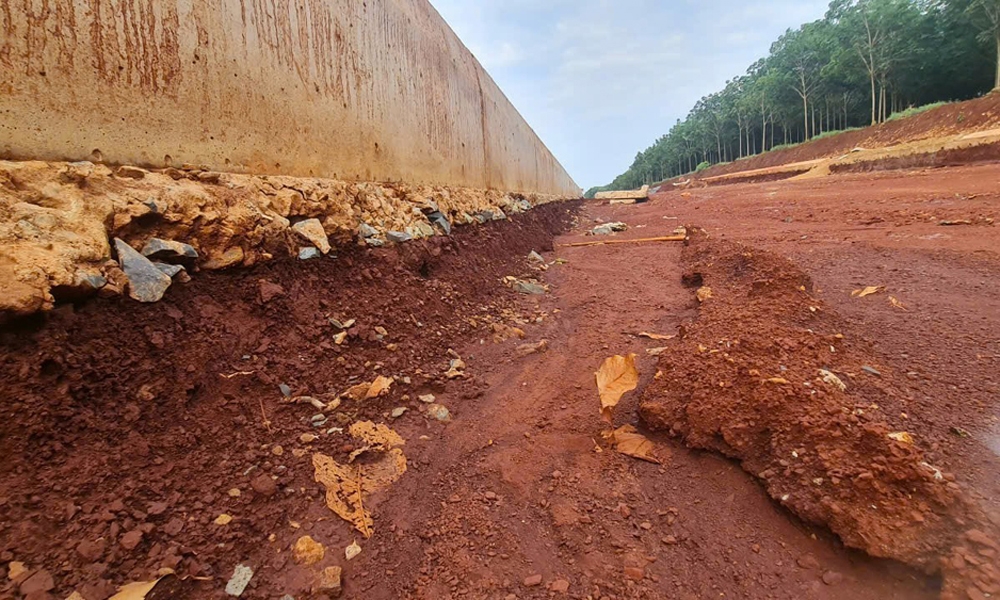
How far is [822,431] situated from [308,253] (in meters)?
2.36

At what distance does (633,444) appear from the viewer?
5.73ft

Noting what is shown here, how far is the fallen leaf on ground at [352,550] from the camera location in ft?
4.25

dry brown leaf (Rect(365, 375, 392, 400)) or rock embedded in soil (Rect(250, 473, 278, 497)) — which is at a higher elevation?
dry brown leaf (Rect(365, 375, 392, 400))

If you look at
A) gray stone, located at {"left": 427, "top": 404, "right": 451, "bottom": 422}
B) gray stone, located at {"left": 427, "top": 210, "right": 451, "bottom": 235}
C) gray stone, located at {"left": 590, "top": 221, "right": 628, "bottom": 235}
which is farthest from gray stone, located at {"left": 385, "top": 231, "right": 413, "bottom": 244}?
gray stone, located at {"left": 590, "top": 221, "right": 628, "bottom": 235}

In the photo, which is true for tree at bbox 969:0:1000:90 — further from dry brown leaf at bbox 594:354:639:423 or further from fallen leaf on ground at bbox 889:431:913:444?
dry brown leaf at bbox 594:354:639:423

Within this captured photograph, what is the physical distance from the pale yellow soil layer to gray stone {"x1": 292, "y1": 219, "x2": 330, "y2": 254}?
0.04m

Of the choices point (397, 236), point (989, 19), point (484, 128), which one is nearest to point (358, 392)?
point (397, 236)

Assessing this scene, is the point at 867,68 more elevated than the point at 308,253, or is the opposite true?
the point at 867,68

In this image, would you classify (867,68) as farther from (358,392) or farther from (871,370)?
(358,392)

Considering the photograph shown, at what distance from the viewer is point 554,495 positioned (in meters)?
1.54

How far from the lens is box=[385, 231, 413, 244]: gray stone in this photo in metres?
2.90

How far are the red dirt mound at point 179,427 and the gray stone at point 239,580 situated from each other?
17 mm

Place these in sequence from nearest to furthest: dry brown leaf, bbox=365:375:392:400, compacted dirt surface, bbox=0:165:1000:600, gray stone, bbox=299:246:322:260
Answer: compacted dirt surface, bbox=0:165:1000:600 → dry brown leaf, bbox=365:375:392:400 → gray stone, bbox=299:246:322:260

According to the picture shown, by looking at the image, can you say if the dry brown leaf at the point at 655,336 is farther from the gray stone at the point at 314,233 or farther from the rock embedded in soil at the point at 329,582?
the rock embedded in soil at the point at 329,582
